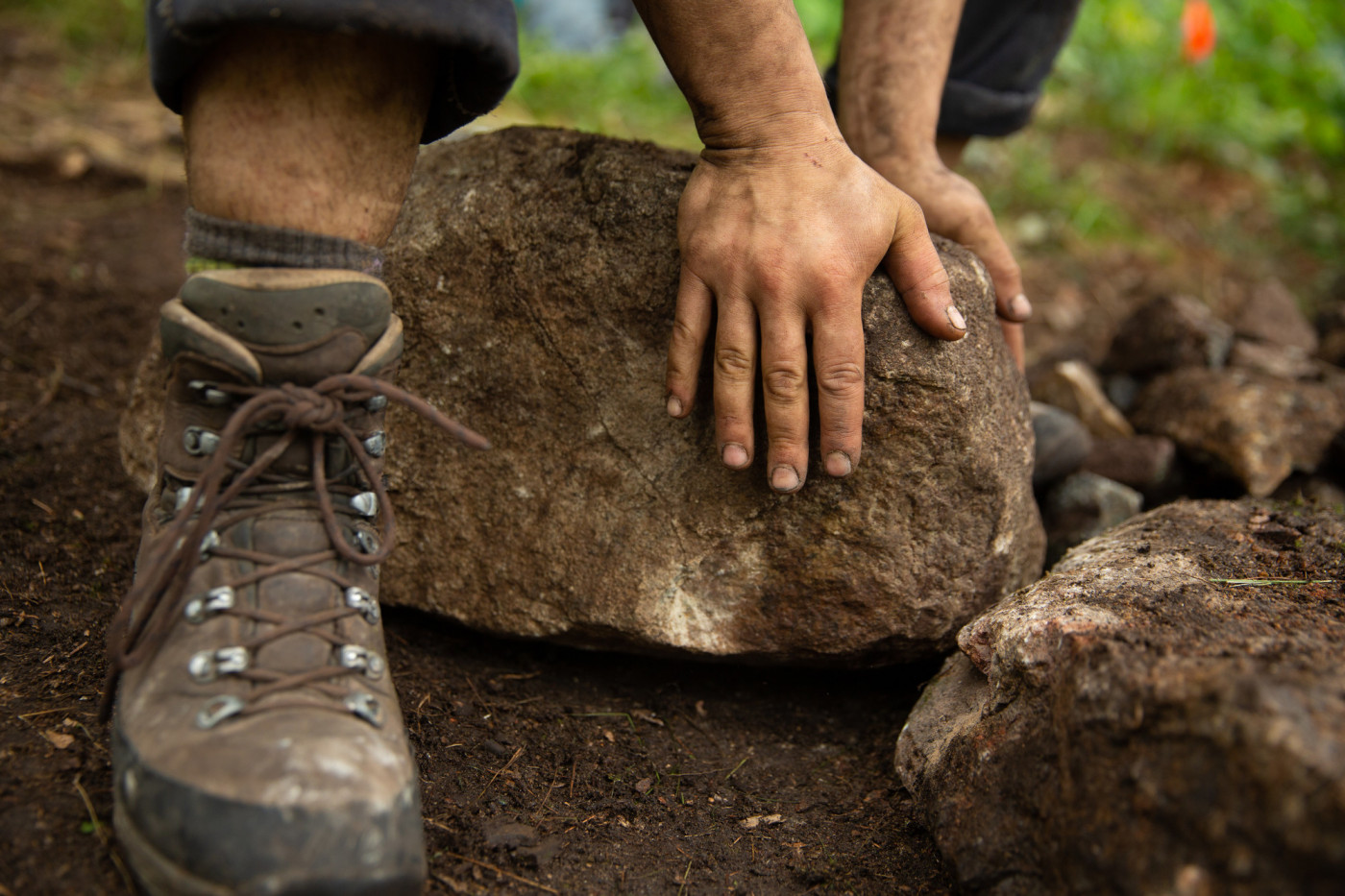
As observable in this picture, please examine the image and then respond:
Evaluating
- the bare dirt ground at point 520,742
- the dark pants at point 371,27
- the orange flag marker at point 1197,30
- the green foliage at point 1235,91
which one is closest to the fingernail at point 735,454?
the bare dirt ground at point 520,742

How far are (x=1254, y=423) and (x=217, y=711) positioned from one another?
2.58 meters

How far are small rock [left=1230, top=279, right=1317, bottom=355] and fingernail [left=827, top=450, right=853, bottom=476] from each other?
7.97 feet

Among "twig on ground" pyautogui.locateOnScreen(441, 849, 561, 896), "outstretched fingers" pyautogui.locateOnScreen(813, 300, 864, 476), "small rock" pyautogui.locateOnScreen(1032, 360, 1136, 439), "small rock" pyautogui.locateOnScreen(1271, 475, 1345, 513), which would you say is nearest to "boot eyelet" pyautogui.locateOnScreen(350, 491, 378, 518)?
"twig on ground" pyautogui.locateOnScreen(441, 849, 561, 896)

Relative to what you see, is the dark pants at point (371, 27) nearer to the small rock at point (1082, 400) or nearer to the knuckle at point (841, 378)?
the knuckle at point (841, 378)

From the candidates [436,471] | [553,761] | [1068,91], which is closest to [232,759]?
[553,761]

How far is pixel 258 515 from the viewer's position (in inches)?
50.3

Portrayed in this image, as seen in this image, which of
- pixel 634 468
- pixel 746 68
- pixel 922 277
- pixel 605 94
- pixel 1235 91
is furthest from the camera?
pixel 1235 91

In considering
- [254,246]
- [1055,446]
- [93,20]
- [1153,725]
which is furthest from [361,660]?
[93,20]

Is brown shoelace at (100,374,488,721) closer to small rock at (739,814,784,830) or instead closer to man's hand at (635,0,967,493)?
man's hand at (635,0,967,493)

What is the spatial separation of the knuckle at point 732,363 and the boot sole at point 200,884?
2.66 ft

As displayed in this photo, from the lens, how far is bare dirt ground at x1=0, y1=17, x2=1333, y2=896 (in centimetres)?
129

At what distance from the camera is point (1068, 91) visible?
5762 mm

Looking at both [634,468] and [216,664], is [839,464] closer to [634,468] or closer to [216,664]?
[634,468]

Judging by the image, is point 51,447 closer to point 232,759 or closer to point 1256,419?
point 232,759
